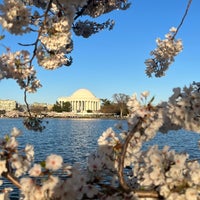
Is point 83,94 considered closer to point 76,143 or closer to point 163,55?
point 76,143

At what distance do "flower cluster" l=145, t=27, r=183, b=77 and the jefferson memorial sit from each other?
18750 centimetres

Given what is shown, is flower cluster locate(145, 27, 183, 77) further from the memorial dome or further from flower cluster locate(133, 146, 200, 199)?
the memorial dome

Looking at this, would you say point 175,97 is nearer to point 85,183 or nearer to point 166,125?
point 166,125

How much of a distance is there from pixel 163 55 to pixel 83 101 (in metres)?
190

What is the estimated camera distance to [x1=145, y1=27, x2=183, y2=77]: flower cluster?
6.34m

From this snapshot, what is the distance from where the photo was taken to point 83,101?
19650 centimetres

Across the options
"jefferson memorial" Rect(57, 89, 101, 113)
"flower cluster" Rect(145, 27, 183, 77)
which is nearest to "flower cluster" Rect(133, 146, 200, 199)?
"flower cluster" Rect(145, 27, 183, 77)

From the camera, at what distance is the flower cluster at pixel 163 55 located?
634 centimetres

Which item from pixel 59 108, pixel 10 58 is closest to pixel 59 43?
pixel 10 58

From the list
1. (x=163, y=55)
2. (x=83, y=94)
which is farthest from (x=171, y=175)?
(x=83, y=94)

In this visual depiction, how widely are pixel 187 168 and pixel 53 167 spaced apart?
1.01 meters

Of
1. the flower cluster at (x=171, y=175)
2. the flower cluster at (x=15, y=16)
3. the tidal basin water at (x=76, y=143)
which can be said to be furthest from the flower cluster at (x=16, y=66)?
the tidal basin water at (x=76, y=143)

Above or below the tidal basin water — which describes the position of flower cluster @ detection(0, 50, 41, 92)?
above

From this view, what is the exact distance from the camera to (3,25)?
3.59 m
